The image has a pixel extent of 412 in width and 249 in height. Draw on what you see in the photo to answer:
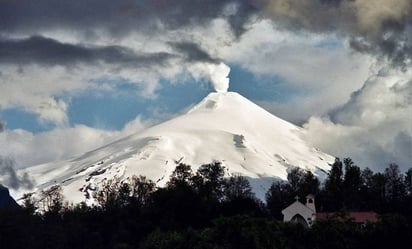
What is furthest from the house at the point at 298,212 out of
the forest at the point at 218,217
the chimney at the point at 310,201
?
the forest at the point at 218,217

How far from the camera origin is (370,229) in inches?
3009

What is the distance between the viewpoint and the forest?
250 ft

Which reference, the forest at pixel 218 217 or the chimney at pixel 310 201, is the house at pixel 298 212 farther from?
the forest at pixel 218 217

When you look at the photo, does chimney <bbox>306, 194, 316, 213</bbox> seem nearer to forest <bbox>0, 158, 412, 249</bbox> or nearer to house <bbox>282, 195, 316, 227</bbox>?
house <bbox>282, 195, 316, 227</bbox>

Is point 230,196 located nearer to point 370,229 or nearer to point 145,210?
point 145,210

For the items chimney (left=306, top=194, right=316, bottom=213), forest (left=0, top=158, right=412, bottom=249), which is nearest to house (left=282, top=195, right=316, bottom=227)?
chimney (left=306, top=194, right=316, bottom=213)

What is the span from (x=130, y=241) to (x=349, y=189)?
24018 mm

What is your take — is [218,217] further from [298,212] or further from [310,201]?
[310,201]

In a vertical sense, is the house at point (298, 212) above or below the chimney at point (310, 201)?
below

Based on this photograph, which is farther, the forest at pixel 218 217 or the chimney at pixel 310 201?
the chimney at pixel 310 201

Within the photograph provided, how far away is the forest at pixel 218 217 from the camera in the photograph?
76.1 metres

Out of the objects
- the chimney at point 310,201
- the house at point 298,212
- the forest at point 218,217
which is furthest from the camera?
the chimney at point 310,201

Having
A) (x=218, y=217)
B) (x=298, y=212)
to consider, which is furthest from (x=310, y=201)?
(x=218, y=217)

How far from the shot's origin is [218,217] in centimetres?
9150
